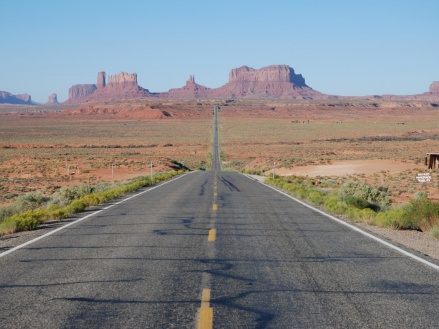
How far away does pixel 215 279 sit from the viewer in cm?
747

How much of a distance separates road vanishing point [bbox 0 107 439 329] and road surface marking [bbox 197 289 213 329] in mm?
11

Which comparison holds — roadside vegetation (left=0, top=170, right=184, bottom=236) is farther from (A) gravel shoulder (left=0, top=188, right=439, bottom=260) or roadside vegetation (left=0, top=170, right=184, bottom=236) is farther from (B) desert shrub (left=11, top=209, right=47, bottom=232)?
(A) gravel shoulder (left=0, top=188, right=439, bottom=260)

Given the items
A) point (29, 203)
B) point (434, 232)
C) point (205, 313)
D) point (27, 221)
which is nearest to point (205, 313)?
point (205, 313)

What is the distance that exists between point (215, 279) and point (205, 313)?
1547 mm

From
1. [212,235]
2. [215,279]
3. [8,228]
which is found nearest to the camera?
[215,279]

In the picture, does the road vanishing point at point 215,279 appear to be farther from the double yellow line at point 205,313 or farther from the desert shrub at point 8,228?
the desert shrub at point 8,228

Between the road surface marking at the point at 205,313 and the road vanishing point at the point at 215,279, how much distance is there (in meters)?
0.01

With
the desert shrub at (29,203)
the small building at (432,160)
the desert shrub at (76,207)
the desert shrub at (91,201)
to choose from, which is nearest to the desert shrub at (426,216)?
the desert shrub at (76,207)

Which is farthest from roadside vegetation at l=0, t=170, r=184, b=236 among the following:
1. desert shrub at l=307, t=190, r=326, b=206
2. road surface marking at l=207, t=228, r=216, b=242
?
desert shrub at l=307, t=190, r=326, b=206

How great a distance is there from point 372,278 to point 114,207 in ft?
36.5

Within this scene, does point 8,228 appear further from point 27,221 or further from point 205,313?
point 205,313

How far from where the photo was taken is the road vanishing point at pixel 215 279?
5.83 metres

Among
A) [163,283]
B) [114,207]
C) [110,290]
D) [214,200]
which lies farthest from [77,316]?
[214,200]

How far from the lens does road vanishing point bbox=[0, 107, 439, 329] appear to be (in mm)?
5832
